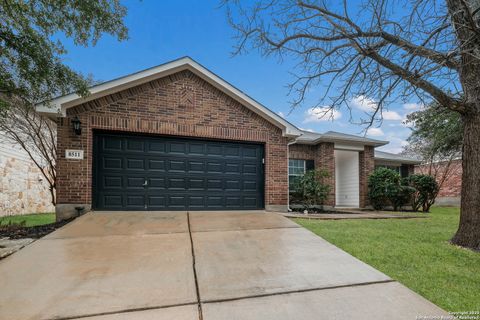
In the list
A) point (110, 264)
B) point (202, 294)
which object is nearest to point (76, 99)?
point (110, 264)

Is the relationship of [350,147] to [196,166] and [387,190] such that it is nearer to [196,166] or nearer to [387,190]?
[387,190]

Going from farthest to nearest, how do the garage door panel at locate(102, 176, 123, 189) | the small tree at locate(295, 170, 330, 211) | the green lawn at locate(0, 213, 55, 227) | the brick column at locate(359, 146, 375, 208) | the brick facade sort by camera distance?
the brick column at locate(359, 146, 375, 208) → the brick facade → the small tree at locate(295, 170, 330, 211) → the green lawn at locate(0, 213, 55, 227) → the garage door panel at locate(102, 176, 123, 189)

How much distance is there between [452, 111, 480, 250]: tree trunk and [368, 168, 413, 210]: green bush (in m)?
6.97

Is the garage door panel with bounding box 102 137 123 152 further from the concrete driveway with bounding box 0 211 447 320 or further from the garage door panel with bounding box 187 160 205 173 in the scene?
the concrete driveway with bounding box 0 211 447 320

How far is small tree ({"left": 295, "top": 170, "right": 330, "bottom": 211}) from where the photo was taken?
987 centimetres

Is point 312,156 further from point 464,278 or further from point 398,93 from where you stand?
point 464,278

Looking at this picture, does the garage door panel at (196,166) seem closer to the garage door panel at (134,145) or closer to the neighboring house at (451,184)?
the garage door panel at (134,145)

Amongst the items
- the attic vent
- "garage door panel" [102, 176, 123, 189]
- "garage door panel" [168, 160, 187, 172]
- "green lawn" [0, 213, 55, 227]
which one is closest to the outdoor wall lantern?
"garage door panel" [102, 176, 123, 189]

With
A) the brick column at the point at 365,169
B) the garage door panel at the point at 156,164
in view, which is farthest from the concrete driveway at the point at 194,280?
the brick column at the point at 365,169

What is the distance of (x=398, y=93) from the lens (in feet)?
16.8

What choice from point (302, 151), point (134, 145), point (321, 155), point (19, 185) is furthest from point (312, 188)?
point (19, 185)

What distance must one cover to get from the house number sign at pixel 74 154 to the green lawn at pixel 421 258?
21.1ft

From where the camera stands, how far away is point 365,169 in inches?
492

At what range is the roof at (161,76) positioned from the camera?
21.6ft
